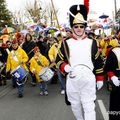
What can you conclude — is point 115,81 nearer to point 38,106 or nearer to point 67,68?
point 67,68

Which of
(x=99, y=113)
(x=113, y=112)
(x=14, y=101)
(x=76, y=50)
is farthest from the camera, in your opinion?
(x=14, y=101)

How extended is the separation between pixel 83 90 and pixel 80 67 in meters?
0.34

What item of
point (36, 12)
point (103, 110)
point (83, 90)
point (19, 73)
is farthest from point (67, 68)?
point (36, 12)

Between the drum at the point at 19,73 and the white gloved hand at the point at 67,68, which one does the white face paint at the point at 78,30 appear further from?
the drum at the point at 19,73

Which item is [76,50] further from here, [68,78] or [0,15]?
[0,15]

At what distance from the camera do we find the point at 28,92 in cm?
1263

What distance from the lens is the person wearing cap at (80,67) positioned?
6051 mm

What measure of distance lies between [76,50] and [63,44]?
0.26 metres

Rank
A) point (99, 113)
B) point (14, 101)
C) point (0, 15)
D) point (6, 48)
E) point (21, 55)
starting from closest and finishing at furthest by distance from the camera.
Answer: point (99, 113) → point (14, 101) → point (21, 55) → point (6, 48) → point (0, 15)

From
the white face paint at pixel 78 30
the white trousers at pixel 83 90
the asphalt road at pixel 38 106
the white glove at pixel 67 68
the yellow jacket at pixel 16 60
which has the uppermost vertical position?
the white face paint at pixel 78 30

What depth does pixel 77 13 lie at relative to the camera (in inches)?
253

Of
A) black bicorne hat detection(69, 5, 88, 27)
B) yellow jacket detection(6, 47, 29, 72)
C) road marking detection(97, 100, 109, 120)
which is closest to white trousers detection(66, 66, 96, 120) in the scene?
black bicorne hat detection(69, 5, 88, 27)

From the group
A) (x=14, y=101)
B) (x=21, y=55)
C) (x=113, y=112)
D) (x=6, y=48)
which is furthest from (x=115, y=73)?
(x=6, y=48)

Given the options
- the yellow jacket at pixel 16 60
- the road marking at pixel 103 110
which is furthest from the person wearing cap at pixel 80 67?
the yellow jacket at pixel 16 60
